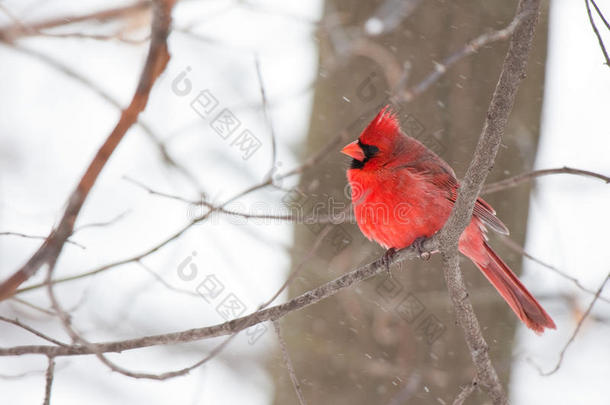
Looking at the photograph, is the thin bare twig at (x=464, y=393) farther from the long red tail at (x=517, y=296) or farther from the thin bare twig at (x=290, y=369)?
the long red tail at (x=517, y=296)

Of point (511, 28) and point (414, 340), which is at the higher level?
point (511, 28)

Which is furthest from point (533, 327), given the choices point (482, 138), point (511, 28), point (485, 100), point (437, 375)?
point (511, 28)

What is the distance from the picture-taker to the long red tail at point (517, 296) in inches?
114

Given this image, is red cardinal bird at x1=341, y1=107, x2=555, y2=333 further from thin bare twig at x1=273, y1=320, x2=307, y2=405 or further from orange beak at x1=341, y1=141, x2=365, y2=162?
thin bare twig at x1=273, y1=320, x2=307, y2=405

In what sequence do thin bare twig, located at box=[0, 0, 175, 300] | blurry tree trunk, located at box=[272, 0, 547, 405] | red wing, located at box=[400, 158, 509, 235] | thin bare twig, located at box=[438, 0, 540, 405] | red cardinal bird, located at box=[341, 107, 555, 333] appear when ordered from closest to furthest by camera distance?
thin bare twig, located at box=[0, 0, 175, 300]
thin bare twig, located at box=[438, 0, 540, 405]
red cardinal bird, located at box=[341, 107, 555, 333]
red wing, located at box=[400, 158, 509, 235]
blurry tree trunk, located at box=[272, 0, 547, 405]

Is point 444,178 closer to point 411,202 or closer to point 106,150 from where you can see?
point 411,202

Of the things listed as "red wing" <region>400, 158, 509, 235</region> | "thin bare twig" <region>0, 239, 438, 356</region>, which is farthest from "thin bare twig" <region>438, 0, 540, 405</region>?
"red wing" <region>400, 158, 509, 235</region>

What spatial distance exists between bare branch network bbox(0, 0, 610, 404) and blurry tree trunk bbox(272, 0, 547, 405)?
764 mm

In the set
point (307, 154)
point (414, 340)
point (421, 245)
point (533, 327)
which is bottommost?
point (533, 327)

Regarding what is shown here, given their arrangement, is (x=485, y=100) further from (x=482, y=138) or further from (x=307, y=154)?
(x=482, y=138)

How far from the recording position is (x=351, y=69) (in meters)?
3.53

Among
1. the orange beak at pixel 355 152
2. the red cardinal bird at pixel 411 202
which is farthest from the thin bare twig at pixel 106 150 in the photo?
the orange beak at pixel 355 152

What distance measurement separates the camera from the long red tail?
291 cm

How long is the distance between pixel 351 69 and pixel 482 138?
1.86 meters
